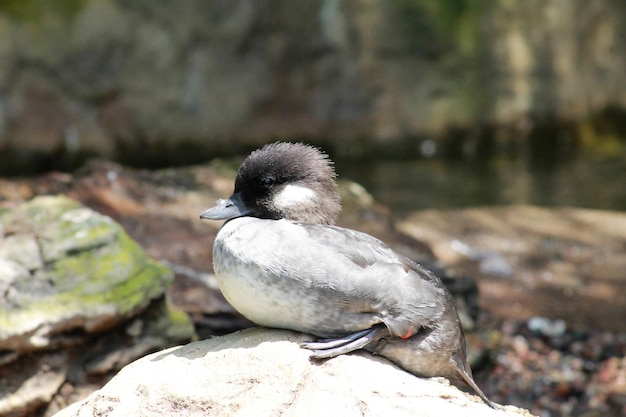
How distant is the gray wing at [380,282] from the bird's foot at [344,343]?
0.18ft

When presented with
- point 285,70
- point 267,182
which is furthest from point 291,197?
point 285,70

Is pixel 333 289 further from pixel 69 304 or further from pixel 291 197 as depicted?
pixel 69 304

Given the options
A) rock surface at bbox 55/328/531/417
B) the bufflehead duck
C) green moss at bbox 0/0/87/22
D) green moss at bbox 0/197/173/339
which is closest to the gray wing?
the bufflehead duck

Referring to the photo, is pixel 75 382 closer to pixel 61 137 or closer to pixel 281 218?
pixel 281 218

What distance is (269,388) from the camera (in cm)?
287

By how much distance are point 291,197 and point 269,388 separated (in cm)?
87

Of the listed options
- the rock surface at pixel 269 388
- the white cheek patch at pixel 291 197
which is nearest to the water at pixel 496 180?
the white cheek patch at pixel 291 197

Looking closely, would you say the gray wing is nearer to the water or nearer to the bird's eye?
the bird's eye

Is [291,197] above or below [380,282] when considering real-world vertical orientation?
above

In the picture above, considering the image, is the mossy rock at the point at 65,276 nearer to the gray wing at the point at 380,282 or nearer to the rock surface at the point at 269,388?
the rock surface at the point at 269,388

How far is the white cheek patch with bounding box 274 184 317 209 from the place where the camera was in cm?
340

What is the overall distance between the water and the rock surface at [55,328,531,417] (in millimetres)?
6299

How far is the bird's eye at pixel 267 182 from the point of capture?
3385 millimetres

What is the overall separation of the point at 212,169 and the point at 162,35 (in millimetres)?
2916
